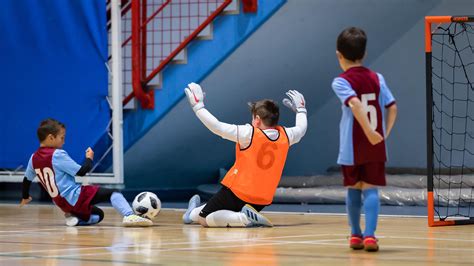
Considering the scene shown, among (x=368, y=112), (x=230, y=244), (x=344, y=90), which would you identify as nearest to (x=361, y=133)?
(x=368, y=112)

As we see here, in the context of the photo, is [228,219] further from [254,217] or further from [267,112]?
[267,112]

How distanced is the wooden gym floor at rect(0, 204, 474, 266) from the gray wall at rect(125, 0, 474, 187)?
363 centimetres

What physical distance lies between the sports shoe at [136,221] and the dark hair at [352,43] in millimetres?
2906

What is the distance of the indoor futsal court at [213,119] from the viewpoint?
7.88m

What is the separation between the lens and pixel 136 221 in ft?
26.0

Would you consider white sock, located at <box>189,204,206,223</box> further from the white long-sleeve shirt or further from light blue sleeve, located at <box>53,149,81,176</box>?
light blue sleeve, located at <box>53,149,81,176</box>

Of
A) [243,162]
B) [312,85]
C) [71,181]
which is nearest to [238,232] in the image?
[243,162]

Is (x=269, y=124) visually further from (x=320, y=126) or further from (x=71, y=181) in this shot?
(x=320, y=126)

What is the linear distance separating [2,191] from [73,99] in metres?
2.67

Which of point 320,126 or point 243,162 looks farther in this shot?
point 320,126

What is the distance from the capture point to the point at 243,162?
7.87 metres

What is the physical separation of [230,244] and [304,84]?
7305mm

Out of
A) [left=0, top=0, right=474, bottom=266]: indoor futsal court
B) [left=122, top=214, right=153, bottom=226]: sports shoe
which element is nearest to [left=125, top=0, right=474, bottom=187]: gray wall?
[left=0, top=0, right=474, bottom=266]: indoor futsal court

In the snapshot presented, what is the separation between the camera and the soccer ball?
333 inches
